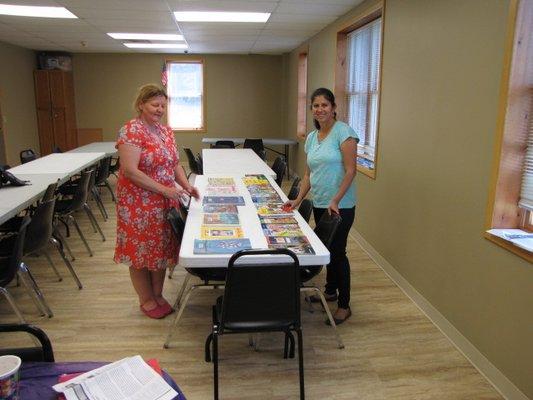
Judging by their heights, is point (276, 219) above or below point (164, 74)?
below

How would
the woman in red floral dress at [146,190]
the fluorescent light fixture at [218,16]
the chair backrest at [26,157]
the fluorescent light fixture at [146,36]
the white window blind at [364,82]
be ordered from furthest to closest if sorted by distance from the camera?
the fluorescent light fixture at [146,36], the chair backrest at [26,157], the fluorescent light fixture at [218,16], the white window blind at [364,82], the woman in red floral dress at [146,190]

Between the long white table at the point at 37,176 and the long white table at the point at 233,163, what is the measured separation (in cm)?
133

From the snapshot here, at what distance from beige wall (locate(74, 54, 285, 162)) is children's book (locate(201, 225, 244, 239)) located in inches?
313

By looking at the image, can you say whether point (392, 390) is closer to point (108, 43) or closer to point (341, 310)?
point (341, 310)

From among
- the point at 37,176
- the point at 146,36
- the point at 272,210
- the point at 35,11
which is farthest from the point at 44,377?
the point at 146,36

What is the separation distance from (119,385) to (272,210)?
1744 mm

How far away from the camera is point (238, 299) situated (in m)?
2.01

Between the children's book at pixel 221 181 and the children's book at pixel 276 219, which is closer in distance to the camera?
the children's book at pixel 276 219

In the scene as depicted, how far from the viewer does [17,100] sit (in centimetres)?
850

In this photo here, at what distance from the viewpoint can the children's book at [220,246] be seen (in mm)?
2113

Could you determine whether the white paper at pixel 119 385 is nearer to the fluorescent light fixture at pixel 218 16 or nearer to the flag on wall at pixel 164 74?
the fluorescent light fixture at pixel 218 16

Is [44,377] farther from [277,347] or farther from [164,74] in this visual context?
[164,74]

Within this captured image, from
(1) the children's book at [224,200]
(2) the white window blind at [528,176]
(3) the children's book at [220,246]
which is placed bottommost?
(3) the children's book at [220,246]

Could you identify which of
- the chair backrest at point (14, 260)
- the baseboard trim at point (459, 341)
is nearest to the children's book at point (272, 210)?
the baseboard trim at point (459, 341)
